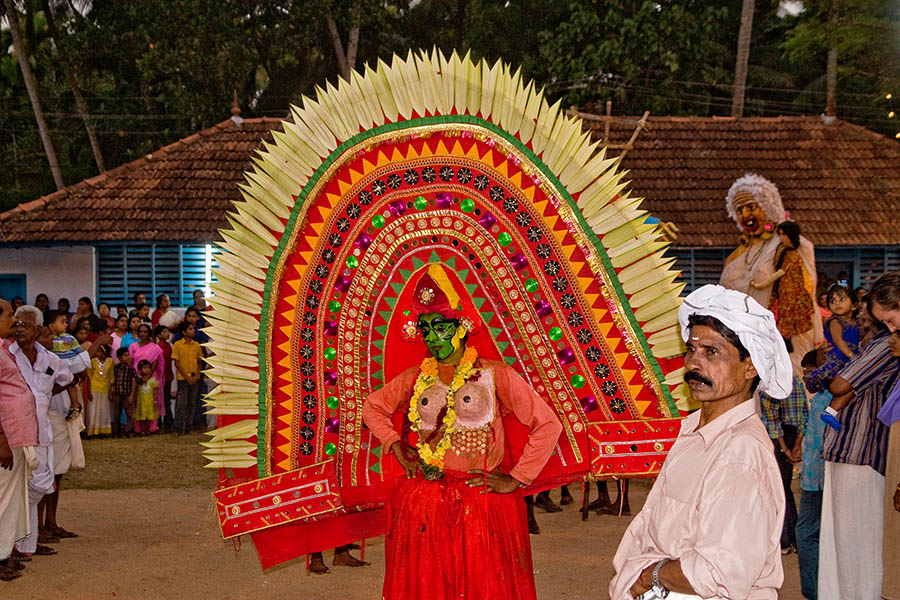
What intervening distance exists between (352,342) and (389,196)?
0.73 m

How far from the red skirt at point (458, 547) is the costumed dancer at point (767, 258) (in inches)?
112

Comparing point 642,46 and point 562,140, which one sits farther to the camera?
point 642,46

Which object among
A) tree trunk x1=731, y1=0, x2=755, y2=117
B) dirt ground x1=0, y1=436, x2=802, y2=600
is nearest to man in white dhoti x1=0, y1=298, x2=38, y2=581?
dirt ground x1=0, y1=436, x2=802, y2=600

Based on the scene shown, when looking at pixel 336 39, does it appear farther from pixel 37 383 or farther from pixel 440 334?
pixel 440 334

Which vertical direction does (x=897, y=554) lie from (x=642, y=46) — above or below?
below

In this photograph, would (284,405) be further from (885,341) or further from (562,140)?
(885,341)

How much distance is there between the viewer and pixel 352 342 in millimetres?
4836

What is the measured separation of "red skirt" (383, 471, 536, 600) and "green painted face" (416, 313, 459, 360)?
1.84 ft

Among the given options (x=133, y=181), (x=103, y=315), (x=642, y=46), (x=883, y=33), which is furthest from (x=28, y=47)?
(x=883, y=33)

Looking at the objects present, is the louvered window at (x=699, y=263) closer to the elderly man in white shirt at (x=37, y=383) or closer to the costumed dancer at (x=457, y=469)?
the elderly man in white shirt at (x=37, y=383)

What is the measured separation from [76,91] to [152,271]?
31.2ft

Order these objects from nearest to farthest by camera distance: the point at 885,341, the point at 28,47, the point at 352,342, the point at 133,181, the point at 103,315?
the point at 885,341
the point at 352,342
the point at 103,315
the point at 133,181
the point at 28,47

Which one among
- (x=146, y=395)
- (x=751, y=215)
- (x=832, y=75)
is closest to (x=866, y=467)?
(x=751, y=215)

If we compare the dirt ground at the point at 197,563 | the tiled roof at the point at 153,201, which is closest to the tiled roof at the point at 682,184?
the tiled roof at the point at 153,201
